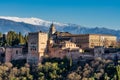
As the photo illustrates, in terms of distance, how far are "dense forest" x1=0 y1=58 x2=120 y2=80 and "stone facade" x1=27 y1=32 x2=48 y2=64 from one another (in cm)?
79

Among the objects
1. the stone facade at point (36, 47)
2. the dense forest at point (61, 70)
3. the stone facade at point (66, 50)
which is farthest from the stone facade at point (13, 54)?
the stone facade at point (66, 50)

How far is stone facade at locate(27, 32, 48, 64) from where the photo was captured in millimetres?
55188

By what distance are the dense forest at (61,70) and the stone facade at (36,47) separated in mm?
791

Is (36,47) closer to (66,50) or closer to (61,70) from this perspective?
(66,50)

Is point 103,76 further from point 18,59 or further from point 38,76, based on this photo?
point 18,59

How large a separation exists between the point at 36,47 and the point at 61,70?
4.93 metres

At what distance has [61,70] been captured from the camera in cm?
5203

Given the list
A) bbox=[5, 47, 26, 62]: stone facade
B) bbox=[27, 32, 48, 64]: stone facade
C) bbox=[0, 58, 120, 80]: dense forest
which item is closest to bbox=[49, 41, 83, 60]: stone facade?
bbox=[0, 58, 120, 80]: dense forest

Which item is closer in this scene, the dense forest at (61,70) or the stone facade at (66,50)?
the dense forest at (61,70)

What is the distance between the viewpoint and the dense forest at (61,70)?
48719mm

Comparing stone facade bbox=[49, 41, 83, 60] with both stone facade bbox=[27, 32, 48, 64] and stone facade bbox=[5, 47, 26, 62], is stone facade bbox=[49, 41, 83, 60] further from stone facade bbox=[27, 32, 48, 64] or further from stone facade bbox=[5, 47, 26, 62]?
stone facade bbox=[5, 47, 26, 62]

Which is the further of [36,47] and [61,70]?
[36,47]

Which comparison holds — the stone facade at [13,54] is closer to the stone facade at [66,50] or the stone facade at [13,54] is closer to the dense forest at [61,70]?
the dense forest at [61,70]

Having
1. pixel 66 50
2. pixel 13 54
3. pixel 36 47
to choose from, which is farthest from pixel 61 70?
pixel 13 54
